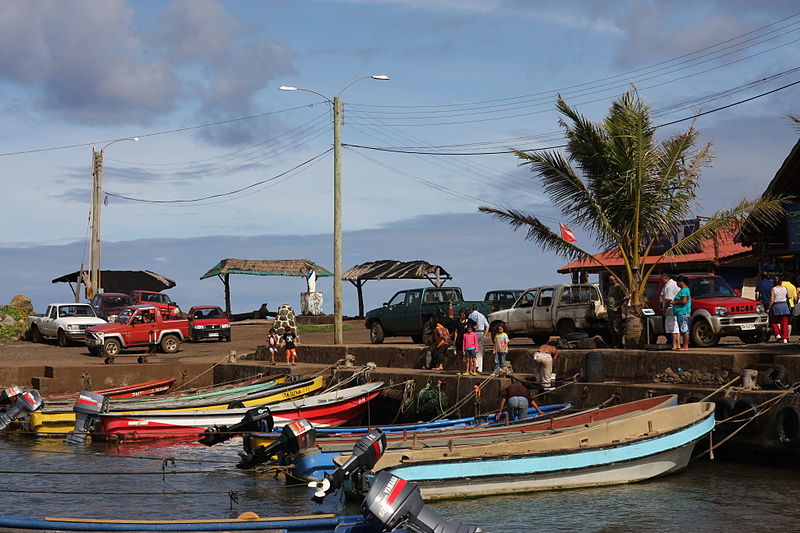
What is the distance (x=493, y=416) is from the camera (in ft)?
68.3

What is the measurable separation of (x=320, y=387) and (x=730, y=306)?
11397mm

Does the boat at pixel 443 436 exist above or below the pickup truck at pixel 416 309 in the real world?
below

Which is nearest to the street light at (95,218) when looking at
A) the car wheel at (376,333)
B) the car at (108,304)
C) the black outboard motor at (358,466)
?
the car at (108,304)

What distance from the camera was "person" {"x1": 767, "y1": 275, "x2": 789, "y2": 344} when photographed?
75.8 feet

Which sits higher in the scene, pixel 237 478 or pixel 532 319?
pixel 532 319

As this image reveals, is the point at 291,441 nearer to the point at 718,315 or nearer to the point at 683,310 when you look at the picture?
the point at 683,310

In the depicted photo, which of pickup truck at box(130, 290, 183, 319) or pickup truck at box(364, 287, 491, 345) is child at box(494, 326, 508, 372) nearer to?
pickup truck at box(364, 287, 491, 345)

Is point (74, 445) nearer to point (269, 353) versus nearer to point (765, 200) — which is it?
point (269, 353)

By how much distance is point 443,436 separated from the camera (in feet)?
61.2

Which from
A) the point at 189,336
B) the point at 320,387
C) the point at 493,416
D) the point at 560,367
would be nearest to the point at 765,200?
the point at 560,367

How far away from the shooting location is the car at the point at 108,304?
4281 cm

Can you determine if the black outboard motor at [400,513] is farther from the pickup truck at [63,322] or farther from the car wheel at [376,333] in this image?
the pickup truck at [63,322]

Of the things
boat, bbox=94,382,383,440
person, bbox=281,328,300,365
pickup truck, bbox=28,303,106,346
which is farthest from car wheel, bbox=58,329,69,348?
boat, bbox=94,382,383,440

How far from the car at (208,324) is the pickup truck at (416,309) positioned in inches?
401
